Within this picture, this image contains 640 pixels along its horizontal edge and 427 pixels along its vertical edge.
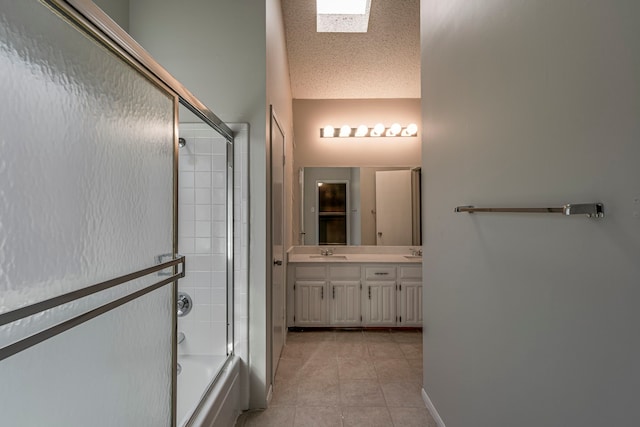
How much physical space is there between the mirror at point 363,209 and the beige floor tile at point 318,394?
1.67 m

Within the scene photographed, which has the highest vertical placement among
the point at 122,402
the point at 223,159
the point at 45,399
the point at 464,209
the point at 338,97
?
the point at 338,97

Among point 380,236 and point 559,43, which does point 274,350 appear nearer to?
point 380,236

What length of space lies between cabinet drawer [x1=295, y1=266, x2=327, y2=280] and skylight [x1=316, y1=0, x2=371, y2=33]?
91.7 inches

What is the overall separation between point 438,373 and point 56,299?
1.76m

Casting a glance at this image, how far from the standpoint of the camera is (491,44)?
1164 millimetres

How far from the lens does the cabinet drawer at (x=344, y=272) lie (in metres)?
3.18

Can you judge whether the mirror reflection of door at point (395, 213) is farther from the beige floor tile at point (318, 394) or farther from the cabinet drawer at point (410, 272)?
the beige floor tile at point (318, 394)

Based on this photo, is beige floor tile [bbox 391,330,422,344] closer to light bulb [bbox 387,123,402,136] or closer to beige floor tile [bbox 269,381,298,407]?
beige floor tile [bbox 269,381,298,407]

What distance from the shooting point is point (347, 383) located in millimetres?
2215

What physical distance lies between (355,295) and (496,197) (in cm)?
224

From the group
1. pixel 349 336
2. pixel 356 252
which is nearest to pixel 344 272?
pixel 356 252

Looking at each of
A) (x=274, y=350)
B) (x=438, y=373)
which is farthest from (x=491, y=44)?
(x=274, y=350)

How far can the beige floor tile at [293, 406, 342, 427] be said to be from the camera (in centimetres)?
179

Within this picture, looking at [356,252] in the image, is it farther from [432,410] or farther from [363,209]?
[432,410]
